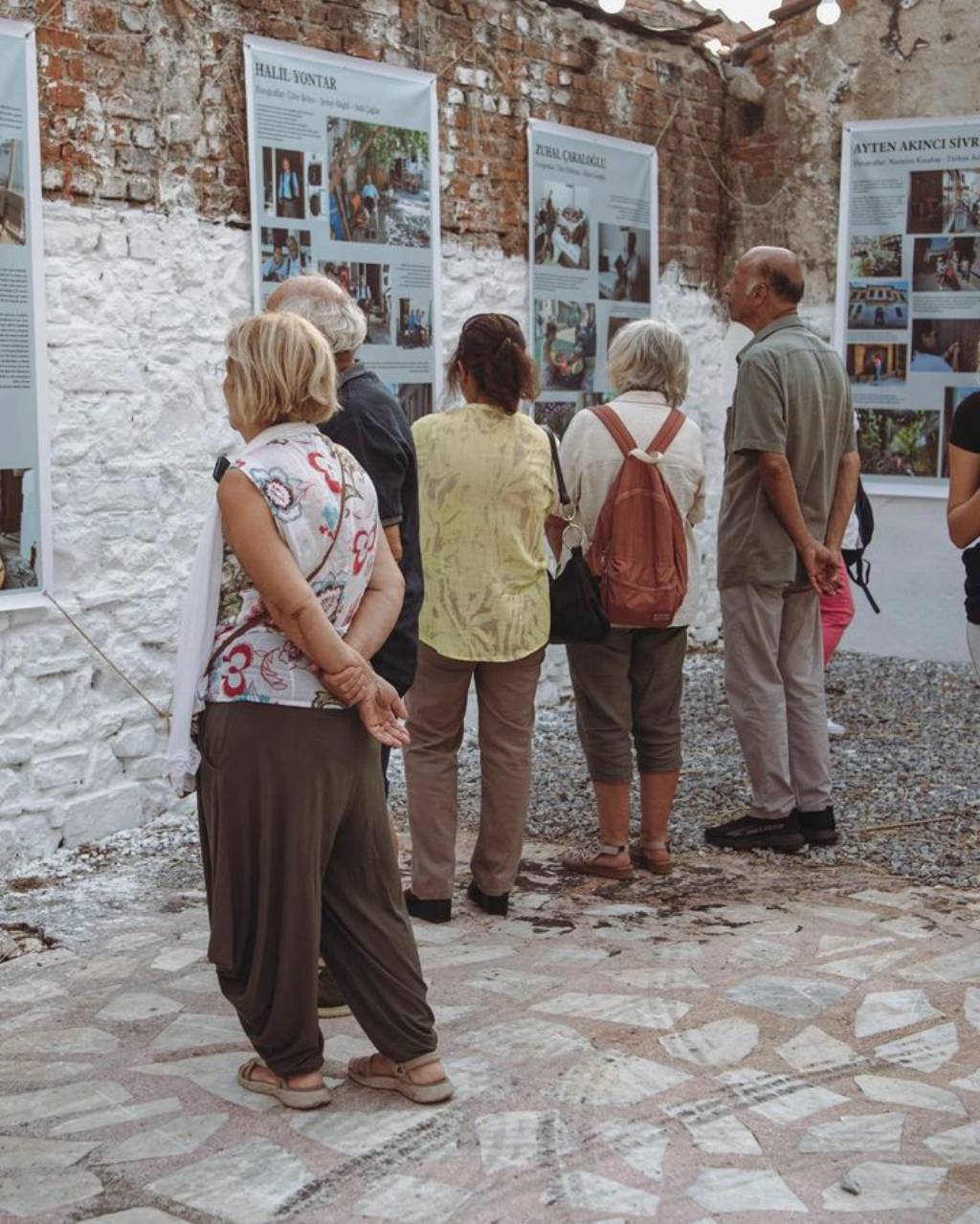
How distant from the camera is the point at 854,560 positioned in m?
7.59

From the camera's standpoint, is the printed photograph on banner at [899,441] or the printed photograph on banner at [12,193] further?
the printed photograph on banner at [899,441]

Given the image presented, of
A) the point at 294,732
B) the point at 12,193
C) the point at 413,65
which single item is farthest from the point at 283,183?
the point at 294,732

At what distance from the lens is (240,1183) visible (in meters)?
3.17

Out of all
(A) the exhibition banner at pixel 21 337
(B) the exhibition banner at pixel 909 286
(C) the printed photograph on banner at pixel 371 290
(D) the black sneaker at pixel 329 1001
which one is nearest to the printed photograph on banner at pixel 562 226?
(C) the printed photograph on banner at pixel 371 290

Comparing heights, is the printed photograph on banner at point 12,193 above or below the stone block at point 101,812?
above

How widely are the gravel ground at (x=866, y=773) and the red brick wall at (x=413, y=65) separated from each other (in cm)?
246

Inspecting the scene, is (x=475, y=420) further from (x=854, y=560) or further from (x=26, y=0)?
(x=854, y=560)

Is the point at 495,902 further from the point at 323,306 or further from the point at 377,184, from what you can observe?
the point at 377,184

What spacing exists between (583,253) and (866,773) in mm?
3082

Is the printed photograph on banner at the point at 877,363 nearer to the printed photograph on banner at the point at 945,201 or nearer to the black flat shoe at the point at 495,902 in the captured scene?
the printed photograph on banner at the point at 945,201

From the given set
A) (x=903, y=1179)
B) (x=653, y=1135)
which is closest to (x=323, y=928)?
(x=653, y=1135)

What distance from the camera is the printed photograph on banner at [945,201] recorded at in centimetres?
876

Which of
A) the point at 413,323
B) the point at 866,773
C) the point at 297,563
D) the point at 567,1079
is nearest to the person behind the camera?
the point at 297,563

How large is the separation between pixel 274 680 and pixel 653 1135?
49.1 inches
